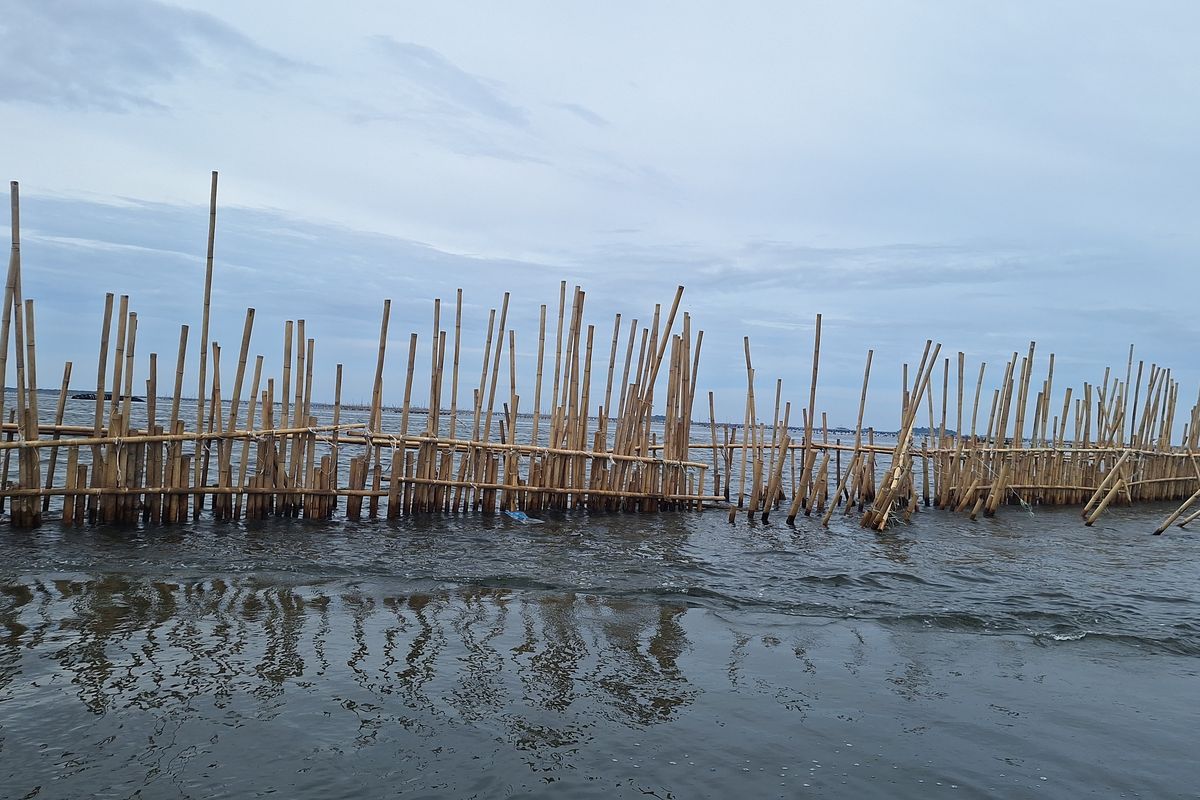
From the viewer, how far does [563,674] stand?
579cm

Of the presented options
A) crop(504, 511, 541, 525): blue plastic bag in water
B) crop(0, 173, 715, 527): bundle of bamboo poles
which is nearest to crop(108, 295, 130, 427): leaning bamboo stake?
crop(0, 173, 715, 527): bundle of bamboo poles

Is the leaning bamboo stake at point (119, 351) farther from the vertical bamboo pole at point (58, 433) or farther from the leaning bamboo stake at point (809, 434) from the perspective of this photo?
the leaning bamboo stake at point (809, 434)

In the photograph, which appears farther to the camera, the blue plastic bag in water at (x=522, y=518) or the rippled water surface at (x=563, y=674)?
the blue plastic bag in water at (x=522, y=518)

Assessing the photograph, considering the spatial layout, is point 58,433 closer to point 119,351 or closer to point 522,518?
point 119,351

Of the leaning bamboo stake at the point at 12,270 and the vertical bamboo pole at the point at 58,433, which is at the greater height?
the leaning bamboo stake at the point at 12,270

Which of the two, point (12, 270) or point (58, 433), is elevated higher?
point (12, 270)

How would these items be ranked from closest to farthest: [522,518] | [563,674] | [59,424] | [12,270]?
[563,674] → [12,270] → [59,424] → [522,518]

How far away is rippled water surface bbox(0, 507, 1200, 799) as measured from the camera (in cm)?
438

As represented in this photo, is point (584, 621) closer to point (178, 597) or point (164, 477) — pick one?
point (178, 597)

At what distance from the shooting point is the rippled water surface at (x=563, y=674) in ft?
14.4

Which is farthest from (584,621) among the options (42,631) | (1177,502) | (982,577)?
(1177,502)

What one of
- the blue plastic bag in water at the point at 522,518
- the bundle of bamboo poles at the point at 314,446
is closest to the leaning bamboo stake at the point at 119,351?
the bundle of bamboo poles at the point at 314,446

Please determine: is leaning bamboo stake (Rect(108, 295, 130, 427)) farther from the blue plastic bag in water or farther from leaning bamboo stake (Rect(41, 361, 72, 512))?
the blue plastic bag in water


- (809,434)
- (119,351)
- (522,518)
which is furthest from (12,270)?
(809,434)
